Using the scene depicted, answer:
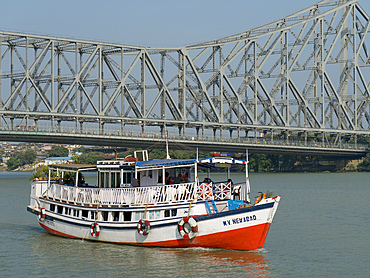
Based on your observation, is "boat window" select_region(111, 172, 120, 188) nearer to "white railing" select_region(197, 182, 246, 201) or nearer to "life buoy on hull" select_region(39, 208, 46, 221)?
"white railing" select_region(197, 182, 246, 201)

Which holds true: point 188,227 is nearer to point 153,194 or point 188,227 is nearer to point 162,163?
point 153,194

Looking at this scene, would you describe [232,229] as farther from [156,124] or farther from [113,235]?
[156,124]

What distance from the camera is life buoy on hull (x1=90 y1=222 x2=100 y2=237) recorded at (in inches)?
1144

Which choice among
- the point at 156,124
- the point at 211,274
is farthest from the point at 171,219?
the point at 156,124

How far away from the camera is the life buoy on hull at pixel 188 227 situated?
26.1 metres

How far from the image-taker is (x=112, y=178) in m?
30.5

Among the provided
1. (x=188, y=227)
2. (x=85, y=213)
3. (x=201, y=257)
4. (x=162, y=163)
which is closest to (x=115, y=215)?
(x=85, y=213)

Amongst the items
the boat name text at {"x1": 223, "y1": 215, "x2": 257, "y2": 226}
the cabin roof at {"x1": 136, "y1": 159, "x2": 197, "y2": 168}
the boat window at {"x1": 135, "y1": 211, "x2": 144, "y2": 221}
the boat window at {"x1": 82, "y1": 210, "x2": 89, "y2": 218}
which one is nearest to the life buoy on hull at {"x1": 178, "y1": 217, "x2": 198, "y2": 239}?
the boat name text at {"x1": 223, "y1": 215, "x2": 257, "y2": 226}

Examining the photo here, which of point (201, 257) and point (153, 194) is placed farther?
point (153, 194)

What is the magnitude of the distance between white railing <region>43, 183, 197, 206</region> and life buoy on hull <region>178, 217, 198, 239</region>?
127 cm

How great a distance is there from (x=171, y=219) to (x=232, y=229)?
110 inches

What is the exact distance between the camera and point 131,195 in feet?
94.5

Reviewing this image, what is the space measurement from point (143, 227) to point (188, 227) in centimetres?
235

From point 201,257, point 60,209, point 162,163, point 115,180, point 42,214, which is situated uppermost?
point 162,163
